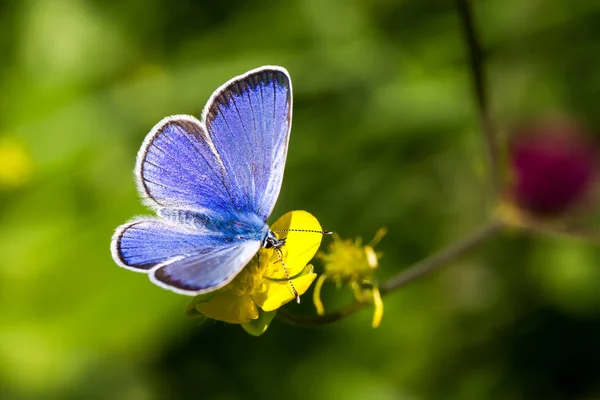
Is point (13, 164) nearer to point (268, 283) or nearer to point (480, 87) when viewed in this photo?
point (268, 283)

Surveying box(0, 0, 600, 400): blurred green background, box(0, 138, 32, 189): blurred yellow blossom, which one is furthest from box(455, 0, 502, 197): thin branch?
box(0, 138, 32, 189): blurred yellow blossom

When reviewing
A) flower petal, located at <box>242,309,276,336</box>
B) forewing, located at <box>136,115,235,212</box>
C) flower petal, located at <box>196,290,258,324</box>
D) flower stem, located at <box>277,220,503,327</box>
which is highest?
forewing, located at <box>136,115,235,212</box>

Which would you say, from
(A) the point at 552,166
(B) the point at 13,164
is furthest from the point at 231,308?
(A) the point at 552,166

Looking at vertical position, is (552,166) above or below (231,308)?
below

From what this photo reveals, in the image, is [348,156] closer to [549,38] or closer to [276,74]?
[549,38]

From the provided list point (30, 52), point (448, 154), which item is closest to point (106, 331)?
point (30, 52)

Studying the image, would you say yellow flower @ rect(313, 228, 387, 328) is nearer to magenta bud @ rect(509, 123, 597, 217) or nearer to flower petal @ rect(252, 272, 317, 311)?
flower petal @ rect(252, 272, 317, 311)
